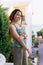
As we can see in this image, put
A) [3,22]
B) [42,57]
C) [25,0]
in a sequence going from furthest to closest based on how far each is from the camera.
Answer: [25,0] < [42,57] < [3,22]

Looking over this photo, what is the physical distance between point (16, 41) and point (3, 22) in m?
0.48

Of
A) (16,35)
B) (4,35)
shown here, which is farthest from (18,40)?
(4,35)

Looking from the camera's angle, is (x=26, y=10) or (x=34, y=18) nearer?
(x=26, y=10)

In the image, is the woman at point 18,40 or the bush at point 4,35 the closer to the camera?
the bush at point 4,35

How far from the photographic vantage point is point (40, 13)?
47.5 ft

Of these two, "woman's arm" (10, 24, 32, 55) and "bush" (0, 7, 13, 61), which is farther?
"woman's arm" (10, 24, 32, 55)

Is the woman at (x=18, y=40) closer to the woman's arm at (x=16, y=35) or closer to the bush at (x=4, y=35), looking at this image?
the woman's arm at (x=16, y=35)

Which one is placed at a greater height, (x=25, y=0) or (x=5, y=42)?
(x=25, y=0)

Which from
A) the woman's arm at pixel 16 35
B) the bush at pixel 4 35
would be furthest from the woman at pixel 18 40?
the bush at pixel 4 35

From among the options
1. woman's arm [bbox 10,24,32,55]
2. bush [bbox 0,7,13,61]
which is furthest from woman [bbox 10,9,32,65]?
bush [bbox 0,7,13,61]

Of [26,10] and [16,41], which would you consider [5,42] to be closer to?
[16,41]

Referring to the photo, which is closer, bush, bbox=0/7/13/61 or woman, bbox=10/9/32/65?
bush, bbox=0/7/13/61

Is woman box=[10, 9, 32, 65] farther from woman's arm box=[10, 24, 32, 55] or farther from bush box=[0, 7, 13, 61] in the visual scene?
bush box=[0, 7, 13, 61]

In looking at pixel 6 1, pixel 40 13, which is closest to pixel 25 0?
pixel 6 1
